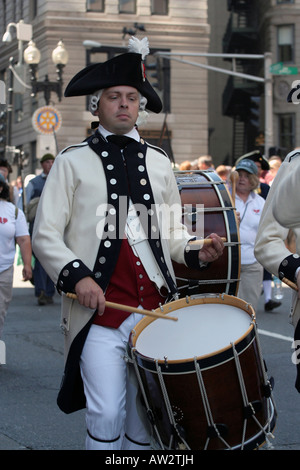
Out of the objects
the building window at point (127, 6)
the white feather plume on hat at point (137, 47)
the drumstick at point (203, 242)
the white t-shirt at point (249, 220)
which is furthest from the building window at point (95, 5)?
the drumstick at point (203, 242)

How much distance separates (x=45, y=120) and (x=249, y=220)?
9295 millimetres

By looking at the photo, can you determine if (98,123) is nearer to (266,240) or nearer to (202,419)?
(266,240)

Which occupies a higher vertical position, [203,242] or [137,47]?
[137,47]

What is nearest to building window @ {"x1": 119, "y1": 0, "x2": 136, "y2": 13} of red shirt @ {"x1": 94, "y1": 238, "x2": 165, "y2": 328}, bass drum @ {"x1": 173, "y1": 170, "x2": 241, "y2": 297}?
bass drum @ {"x1": 173, "y1": 170, "x2": 241, "y2": 297}

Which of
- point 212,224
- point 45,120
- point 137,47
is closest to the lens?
point 137,47

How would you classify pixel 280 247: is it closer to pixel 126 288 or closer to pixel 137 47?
pixel 126 288

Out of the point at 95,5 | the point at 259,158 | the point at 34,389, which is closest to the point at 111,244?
the point at 34,389

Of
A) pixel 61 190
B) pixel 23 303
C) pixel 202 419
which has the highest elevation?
pixel 61 190

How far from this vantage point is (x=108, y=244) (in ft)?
13.1

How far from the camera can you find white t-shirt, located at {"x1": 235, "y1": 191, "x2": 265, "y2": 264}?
928 centimetres

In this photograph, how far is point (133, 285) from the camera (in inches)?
158

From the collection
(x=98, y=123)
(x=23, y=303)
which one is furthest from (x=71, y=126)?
(x=98, y=123)

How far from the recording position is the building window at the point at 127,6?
3838 centimetres
